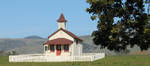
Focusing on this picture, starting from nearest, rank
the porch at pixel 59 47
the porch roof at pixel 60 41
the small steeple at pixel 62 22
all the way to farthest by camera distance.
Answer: the porch roof at pixel 60 41, the porch at pixel 59 47, the small steeple at pixel 62 22

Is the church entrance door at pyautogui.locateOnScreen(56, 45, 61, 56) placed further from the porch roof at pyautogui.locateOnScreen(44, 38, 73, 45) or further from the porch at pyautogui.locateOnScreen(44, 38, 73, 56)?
the porch roof at pyautogui.locateOnScreen(44, 38, 73, 45)

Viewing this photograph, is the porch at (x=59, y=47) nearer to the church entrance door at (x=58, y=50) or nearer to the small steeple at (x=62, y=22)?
the church entrance door at (x=58, y=50)

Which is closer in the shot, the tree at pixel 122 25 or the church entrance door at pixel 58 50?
the tree at pixel 122 25

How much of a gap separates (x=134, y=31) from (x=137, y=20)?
36.3 inches

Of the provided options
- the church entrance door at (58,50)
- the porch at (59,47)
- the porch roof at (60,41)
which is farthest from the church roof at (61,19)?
the church entrance door at (58,50)

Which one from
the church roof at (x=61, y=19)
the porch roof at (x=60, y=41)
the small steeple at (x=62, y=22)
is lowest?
the porch roof at (x=60, y=41)

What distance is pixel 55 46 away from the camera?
55188mm

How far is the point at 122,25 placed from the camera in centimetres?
2658

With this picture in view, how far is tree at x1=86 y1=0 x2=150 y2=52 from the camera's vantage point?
85.4 feet

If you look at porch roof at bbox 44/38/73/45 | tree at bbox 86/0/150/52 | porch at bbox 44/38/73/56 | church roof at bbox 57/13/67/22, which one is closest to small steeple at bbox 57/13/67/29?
church roof at bbox 57/13/67/22

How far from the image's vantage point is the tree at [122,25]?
26.0 metres

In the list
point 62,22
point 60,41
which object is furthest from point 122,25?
point 62,22

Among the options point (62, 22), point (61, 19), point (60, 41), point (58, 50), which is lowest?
point (58, 50)

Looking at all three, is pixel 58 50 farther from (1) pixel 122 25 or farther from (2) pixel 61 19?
(1) pixel 122 25
